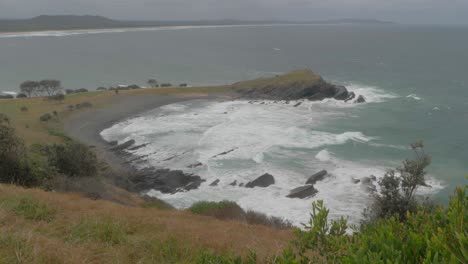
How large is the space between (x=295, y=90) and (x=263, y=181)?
1692 inches

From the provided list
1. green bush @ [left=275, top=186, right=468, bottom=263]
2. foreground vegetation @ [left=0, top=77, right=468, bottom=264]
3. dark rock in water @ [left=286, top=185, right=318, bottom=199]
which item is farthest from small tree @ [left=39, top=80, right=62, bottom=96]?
green bush @ [left=275, top=186, right=468, bottom=263]

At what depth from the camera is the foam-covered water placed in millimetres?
32125

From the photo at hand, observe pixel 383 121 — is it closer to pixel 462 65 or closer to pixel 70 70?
pixel 462 65

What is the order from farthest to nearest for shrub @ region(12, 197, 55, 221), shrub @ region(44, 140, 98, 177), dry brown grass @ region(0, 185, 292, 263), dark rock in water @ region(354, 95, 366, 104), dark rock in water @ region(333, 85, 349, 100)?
dark rock in water @ region(333, 85, 349, 100) → dark rock in water @ region(354, 95, 366, 104) → shrub @ region(44, 140, 98, 177) → shrub @ region(12, 197, 55, 221) → dry brown grass @ region(0, 185, 292, 263)

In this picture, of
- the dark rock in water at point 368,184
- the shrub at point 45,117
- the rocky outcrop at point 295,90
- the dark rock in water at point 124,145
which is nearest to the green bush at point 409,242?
the dark rock in water at point 368,184

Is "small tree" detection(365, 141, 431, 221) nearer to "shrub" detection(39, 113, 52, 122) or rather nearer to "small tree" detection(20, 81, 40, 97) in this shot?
"shrub" detection(39, 113, 52, 122)

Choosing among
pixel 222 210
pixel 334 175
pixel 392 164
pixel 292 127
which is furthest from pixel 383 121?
pixel 222 210

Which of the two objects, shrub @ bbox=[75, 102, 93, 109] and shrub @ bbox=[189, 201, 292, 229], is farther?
A: shrub @ bbox=[75, 102, 93, 109]

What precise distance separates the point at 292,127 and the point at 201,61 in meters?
96.3

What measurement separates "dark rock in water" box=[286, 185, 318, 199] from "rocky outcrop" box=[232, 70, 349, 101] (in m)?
41.3

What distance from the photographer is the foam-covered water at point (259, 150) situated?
32.1 meters

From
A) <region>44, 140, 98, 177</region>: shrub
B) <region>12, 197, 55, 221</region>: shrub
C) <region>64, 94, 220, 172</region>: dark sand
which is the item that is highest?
<region>12, 197, 55, 221</region>: shrub

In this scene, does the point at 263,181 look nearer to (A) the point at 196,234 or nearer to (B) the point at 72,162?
(B) the point at 72,162

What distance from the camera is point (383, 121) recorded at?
55688 millimetres
